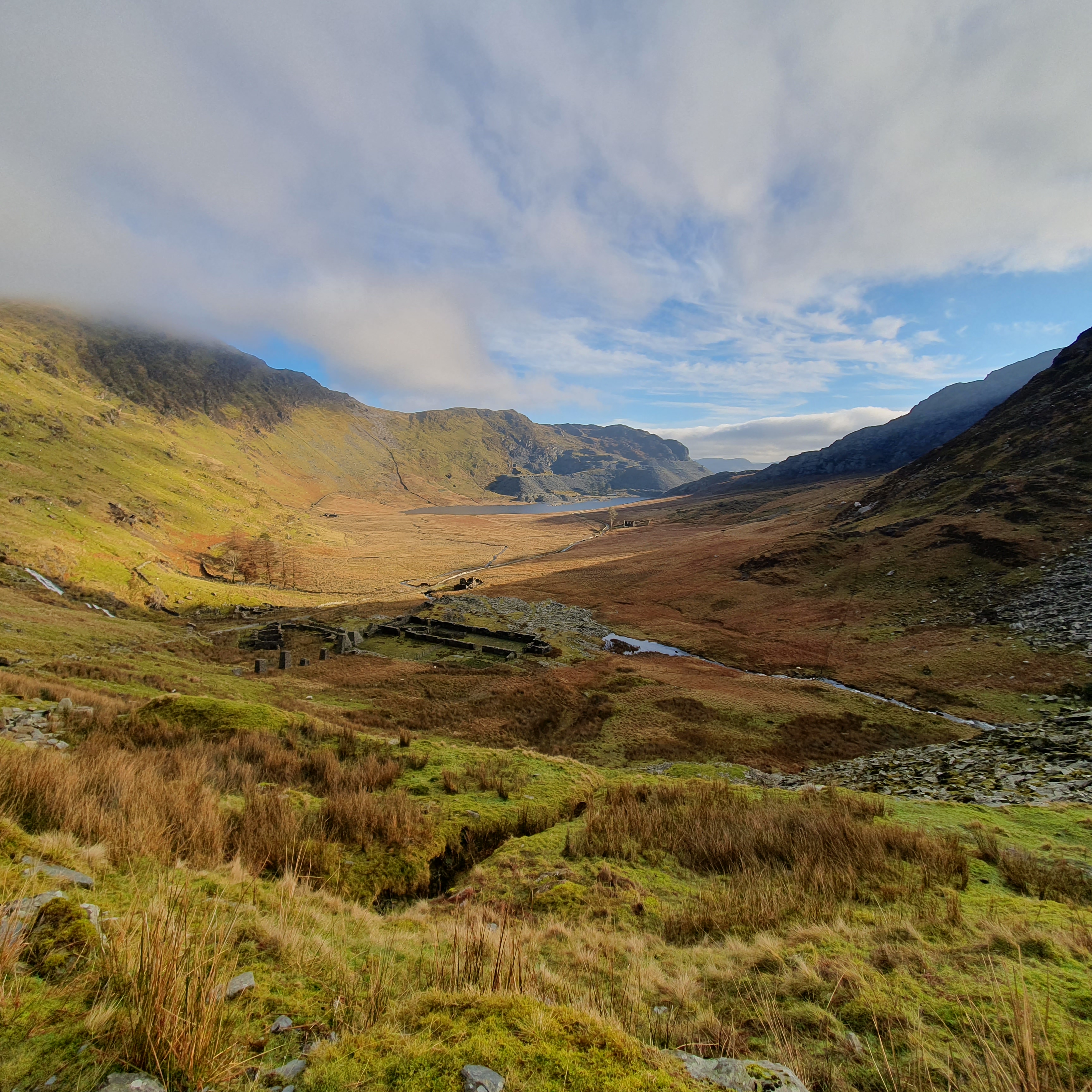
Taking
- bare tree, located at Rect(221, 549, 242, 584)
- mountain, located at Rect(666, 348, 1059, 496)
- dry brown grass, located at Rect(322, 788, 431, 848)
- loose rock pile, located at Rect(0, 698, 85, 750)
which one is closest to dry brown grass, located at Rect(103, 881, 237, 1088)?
dry brown grass, located at Rect(322, 788, 431, 848)

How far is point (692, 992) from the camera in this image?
415 cm

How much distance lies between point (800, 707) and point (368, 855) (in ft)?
70.5

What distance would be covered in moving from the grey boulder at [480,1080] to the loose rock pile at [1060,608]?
33.4 metres

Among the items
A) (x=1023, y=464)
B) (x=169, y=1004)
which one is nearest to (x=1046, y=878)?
(x=169, y=1004)

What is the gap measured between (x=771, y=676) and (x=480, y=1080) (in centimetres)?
3124

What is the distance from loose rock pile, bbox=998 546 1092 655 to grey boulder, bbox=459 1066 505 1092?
3337 centimetres

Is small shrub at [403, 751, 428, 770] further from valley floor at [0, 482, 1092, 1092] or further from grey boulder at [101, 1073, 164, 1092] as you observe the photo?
grey boulder at [101, 1073, 164, 1092]

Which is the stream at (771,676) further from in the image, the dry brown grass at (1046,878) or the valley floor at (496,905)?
the dry brown grass at (1046,878)

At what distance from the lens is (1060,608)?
93.6 ft

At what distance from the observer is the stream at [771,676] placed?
2134cm

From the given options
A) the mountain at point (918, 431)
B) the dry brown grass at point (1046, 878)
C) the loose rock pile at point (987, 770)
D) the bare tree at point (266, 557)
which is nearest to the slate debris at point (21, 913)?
the dry brown grass at point (1046, 878)

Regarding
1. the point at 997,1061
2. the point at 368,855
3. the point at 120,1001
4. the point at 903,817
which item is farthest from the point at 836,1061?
the point at 903,817

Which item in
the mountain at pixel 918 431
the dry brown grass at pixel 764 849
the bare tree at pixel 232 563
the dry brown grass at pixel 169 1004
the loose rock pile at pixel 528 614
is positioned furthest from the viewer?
the mountain at pixel 918 431

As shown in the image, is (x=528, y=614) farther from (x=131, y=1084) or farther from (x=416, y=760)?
(x=131, y=1084)
